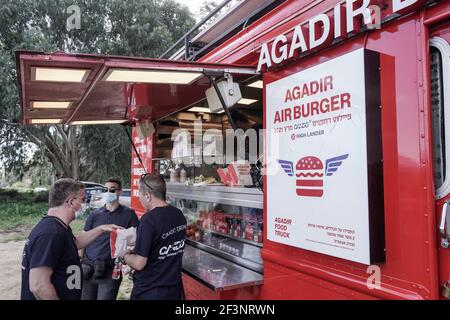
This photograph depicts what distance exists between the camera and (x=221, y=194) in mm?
3994

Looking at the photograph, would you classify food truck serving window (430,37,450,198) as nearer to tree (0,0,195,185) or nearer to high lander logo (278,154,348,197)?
high lander logo (278,154,348,197)

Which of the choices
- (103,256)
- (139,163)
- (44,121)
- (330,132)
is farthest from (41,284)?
(139,163)

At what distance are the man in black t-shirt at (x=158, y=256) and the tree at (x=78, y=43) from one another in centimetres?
1238

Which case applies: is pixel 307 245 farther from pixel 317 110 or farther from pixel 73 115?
pixel 73 115

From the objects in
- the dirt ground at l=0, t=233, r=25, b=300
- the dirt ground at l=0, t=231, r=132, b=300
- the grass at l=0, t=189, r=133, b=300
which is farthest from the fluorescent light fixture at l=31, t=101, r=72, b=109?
the grass at l=0, t=189, r=133, b=300

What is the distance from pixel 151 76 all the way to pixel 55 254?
4.84 feet

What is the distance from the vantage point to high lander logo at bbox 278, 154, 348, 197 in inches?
88.1

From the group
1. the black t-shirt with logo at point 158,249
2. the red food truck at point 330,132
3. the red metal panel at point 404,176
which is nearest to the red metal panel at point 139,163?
the red food truck at point 330,132

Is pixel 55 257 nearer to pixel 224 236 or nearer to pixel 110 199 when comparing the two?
pixel 110 199

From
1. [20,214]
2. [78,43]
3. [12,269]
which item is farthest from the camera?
[20,214]

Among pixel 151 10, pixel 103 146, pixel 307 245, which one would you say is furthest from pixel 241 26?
pixel 103 146

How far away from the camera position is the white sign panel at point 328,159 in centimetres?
203

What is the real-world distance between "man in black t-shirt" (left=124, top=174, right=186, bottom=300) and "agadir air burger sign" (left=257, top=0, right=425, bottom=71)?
4.68 ft

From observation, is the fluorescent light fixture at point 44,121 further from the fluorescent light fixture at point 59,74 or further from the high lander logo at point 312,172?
the high lander logo at point 312,172
